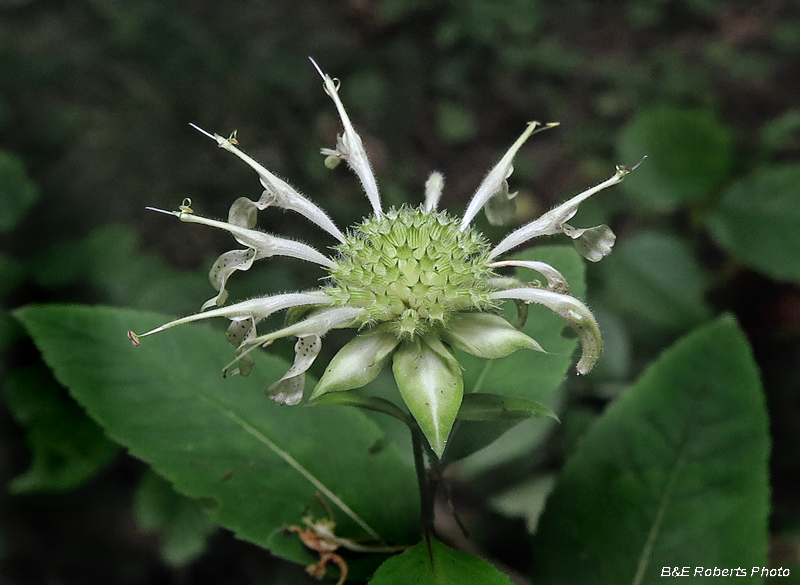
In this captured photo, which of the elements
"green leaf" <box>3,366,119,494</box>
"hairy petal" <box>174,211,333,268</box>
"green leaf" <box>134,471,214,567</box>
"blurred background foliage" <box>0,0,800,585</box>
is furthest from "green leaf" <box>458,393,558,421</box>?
"green leaf" <box>3,366,119,494</box>

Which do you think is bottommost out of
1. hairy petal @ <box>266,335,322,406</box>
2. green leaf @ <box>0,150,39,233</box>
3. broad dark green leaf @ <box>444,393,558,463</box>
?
green leaf @ <box>0,150,39,233</box>

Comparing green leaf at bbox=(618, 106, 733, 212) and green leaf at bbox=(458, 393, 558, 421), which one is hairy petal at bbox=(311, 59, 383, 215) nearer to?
green leaf at bbox=(458, 393, 558, 421)

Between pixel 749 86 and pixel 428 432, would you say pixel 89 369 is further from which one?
pixel 749 86

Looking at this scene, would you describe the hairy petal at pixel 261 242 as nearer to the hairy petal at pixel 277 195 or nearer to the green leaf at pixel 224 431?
the hairy petal at pixel 277 195

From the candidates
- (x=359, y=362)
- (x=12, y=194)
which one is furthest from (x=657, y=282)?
(x=12, y=194)

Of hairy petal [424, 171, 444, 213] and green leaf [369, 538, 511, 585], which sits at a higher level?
hairy petal [424, 171, 444, 213]

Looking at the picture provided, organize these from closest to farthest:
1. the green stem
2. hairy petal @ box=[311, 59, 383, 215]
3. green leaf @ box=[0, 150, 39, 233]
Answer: the green stem, hairy petal @ box=[311, 59, 383, 215], green leaf @ box=[0, 150, 39, 233]

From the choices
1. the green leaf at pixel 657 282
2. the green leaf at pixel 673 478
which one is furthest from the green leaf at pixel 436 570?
the green leaf at pixel 657 282
